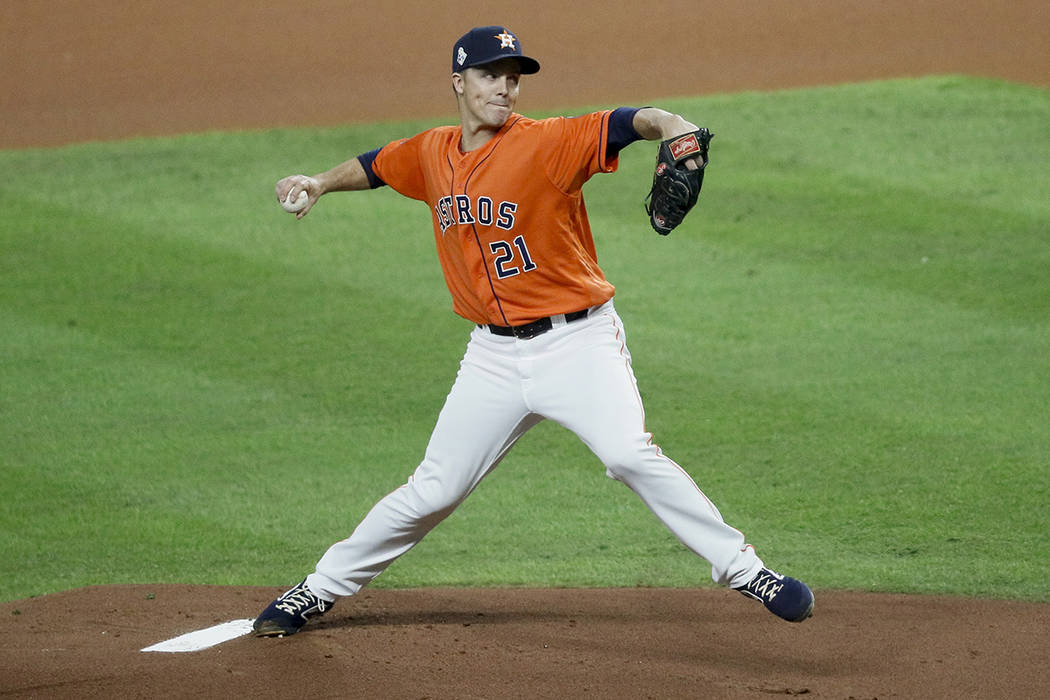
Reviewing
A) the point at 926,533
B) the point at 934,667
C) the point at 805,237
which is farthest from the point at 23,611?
the point at 805,237

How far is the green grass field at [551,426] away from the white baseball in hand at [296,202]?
153cm

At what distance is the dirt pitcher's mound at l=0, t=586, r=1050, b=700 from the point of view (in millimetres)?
3750

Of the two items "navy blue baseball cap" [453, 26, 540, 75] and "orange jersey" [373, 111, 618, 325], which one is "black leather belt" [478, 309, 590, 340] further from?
"navy blue baseball cap" [453, 26, 540, 75]

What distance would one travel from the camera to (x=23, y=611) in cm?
468

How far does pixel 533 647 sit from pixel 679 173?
154 cm

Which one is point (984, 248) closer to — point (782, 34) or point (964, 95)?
point (964, 95)

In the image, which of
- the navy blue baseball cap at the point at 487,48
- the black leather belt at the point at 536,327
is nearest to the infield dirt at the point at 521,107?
the black leather belt at the point at 536,327

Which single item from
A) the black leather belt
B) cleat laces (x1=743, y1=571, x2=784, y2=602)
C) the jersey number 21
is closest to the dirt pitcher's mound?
cleat laces (x1=743, y1=571, x2=784, y2=602)

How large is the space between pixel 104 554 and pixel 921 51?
38.1ft

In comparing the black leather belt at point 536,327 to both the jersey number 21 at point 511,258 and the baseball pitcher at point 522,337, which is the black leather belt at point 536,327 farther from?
the jersey number 21 at point 511,258

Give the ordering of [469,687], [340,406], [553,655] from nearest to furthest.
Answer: [469,687] → [553,655] → [340,406]

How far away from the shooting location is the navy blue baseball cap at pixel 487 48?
4102 millimetres

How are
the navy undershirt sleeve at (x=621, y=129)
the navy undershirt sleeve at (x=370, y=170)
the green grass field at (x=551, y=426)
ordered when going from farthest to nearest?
the green grass field at (x=551, y=426) → the navy undershirt sleeve at (x=370, y=170) → the navy undershirt sleeve at (x=621, y=129)

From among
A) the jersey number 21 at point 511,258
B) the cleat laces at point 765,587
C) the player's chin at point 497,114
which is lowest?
the cleat laces at point 765,587
